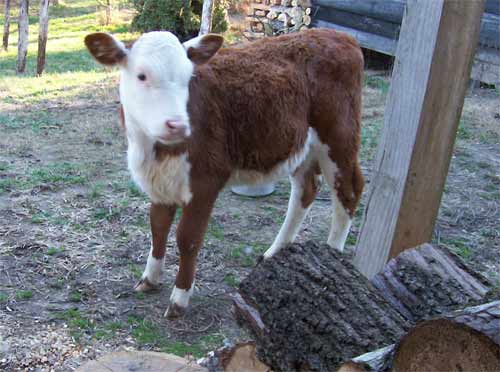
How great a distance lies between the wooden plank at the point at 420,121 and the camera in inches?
94.7

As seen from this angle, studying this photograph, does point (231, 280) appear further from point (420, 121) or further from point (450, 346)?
point (450, 346)

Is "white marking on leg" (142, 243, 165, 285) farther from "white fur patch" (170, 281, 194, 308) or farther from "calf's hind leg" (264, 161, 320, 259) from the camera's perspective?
"calf's hind leg" (264, 161, 320, 259)

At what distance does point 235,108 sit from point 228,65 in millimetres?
321

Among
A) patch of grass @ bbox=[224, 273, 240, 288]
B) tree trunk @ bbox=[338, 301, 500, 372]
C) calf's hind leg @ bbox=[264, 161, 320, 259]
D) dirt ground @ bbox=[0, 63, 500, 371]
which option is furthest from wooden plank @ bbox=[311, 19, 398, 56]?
tree trunk @ bbox=[338, 301, 500, 372]

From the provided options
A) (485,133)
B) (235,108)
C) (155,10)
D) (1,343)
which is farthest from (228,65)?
→ (155,10)

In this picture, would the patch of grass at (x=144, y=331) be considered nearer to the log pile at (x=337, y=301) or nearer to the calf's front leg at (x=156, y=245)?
the calf's front leg at (x=156, y=245)

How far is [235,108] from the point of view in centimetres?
388

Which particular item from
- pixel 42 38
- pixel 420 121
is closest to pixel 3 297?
pixel 420 121

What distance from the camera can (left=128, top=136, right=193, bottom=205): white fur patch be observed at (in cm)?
359

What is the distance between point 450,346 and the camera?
175 cm

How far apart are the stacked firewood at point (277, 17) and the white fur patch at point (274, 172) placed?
25.9 ft

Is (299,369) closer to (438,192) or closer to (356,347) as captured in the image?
(356,347)

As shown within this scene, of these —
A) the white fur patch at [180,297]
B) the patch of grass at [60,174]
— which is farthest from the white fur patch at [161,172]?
the patch of grass at [60,174]

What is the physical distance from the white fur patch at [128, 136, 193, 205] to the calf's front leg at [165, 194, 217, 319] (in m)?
0.08
